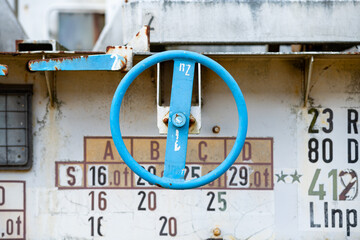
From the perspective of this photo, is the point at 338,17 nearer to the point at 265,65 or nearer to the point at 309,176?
the point at 265,65

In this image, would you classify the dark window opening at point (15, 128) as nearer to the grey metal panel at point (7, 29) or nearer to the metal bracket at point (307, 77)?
the grey metal panel at point (7, 29)

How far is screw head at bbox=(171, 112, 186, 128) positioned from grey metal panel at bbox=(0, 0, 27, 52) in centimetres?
206

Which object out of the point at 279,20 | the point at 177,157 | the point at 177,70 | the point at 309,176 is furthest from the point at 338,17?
the point at 177,157

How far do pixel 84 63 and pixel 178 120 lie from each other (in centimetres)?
77

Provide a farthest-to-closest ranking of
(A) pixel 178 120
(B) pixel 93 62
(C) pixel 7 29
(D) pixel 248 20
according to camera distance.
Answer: (C) pixel 7 29, (D) pixel 248 20, (B) pixel 93 62, (A) pixel 178 120

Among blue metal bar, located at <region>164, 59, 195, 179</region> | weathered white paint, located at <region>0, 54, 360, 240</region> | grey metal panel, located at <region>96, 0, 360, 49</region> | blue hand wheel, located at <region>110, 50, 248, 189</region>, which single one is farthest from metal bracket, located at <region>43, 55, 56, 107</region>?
blue metal bar, located at <region>164, 59, 195, 179</region>

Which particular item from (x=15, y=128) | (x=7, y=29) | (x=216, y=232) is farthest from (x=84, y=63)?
(x=216, y=232)

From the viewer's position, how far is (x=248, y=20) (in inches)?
128

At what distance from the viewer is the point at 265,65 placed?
3412 millimetres

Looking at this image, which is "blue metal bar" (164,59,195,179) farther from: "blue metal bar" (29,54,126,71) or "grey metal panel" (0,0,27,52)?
"grey metal panel" (0,0,27,52)

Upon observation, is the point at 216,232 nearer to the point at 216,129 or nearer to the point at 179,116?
the point at 216,129

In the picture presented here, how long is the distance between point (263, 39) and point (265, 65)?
23 centimetres

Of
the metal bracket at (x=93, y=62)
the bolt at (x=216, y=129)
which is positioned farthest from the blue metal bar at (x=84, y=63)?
the bolt at (x=216, y=129)

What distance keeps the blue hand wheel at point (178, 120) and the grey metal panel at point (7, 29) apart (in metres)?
1.86
